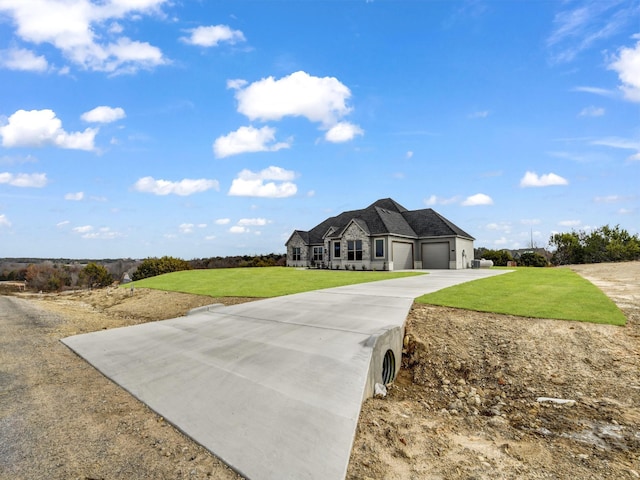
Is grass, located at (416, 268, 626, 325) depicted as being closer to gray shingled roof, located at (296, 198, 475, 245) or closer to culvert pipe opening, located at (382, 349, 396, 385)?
culvert pipe opening, located at (382, 349, 396, 385)

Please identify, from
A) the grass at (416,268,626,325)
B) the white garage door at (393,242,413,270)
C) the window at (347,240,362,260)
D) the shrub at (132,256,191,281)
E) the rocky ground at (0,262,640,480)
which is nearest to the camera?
the rocky ground at (0,262,640,480)

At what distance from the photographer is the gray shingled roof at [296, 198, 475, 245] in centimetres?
3016

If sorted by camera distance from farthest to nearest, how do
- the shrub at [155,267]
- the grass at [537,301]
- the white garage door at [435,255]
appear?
the shrub at [155,267] → the white garage door at [435,255] → the grass at [537,301]

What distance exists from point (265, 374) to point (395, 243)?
25465 mm

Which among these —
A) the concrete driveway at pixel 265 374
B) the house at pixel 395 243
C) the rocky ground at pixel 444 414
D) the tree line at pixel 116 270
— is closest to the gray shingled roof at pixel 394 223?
the house at pixel 395 243

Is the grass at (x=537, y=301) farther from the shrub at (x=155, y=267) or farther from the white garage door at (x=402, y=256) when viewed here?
the shrub at (x=155, y=267)

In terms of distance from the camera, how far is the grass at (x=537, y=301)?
907cm

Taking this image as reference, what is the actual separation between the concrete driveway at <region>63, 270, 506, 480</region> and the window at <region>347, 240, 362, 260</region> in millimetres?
20292

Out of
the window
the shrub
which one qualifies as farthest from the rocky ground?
the shrub

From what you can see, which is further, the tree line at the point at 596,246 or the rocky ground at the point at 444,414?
the tree line at the point at 596,246

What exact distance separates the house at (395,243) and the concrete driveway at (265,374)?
19631 millimetres

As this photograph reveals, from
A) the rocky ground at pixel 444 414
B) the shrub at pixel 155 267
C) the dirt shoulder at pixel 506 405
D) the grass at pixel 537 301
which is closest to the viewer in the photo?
the rocky ground at pixel 444 414

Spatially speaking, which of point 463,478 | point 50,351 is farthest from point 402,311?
point 50,351

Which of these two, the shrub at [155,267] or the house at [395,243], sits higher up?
the house at [395,243]
